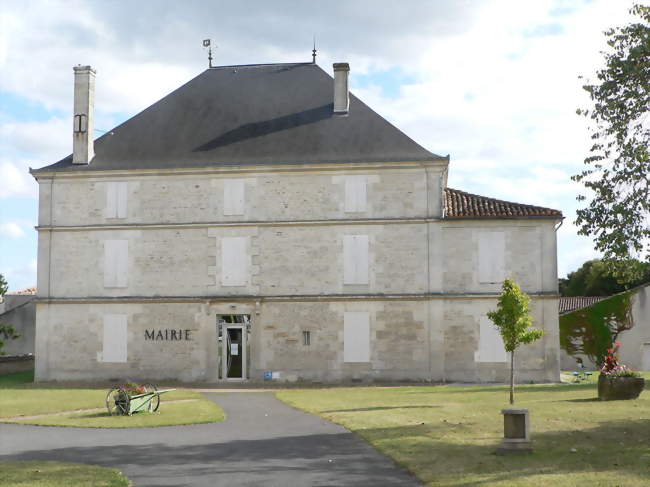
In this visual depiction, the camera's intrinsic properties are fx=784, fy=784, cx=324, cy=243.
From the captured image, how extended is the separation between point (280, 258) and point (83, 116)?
8964mm

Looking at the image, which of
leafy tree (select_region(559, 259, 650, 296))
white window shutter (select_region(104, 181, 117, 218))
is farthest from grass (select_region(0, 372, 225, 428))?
leafy tree (select_region(559, 259, 650, 296))

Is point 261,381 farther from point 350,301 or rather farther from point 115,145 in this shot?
point 115,145

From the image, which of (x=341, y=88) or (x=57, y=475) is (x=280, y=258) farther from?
(x=57, y=475)

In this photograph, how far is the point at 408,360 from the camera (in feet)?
85.2

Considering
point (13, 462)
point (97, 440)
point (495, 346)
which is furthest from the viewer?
point (495, 346)

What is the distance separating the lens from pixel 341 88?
28.5m

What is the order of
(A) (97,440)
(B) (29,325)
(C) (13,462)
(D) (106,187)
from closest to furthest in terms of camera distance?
(C) (13,462), (A) (97,440), (D) (106,187), (B) (29,325)

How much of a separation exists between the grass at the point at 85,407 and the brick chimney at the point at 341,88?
1161 centimetres

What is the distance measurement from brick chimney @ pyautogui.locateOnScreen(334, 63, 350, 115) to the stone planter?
14326 mm

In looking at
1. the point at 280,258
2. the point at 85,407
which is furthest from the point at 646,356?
the point at 85,407

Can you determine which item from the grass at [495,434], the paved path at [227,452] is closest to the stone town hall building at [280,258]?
the grass at [495,434]

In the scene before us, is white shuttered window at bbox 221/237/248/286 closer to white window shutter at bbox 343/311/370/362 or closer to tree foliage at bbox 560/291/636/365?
white window shutter at bbox 343/311/370/362

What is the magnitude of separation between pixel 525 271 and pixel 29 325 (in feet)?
67.7

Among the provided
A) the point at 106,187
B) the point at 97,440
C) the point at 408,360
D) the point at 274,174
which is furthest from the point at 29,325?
Result: the point at 97,440
